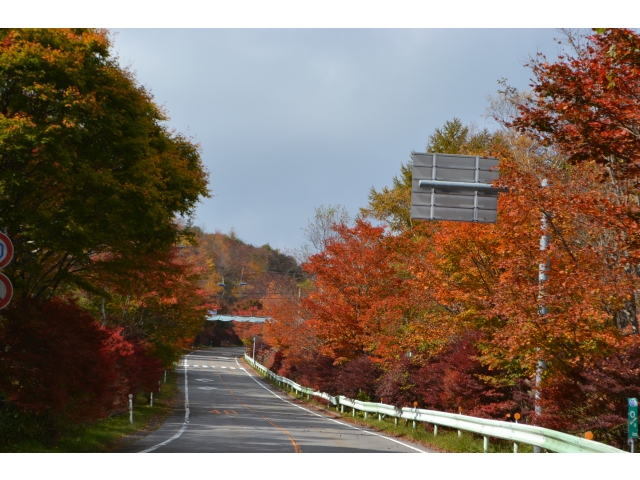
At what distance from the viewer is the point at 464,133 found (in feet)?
153

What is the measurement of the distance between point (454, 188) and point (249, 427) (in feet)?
41.5

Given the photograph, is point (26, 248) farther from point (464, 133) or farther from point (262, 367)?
point (262, 367)

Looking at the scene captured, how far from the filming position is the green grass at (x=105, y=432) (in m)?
13.5

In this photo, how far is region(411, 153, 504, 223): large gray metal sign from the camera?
548 inches

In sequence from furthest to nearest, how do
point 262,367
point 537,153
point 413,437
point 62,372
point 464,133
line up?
1. point 262,367
2. point 464,133
3. point 537,153
4. point 413,437
5. point 62,372

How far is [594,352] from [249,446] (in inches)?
314

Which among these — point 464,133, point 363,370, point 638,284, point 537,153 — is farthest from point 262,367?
point 638,284

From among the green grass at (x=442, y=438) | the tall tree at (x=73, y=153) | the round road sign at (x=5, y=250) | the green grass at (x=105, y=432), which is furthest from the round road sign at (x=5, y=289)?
the green grass at (x=442, y=438)

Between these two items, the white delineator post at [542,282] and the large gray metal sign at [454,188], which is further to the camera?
the large gray metal sign at [454,188]

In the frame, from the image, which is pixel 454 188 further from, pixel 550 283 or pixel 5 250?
pixel 5 250

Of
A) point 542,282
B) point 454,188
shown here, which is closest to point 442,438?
point 542,282

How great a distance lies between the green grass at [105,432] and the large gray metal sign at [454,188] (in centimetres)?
905

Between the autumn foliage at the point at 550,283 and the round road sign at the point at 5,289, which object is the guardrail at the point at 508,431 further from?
the round road sign at the point at 5,289

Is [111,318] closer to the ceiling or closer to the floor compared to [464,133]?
closer to the floor
